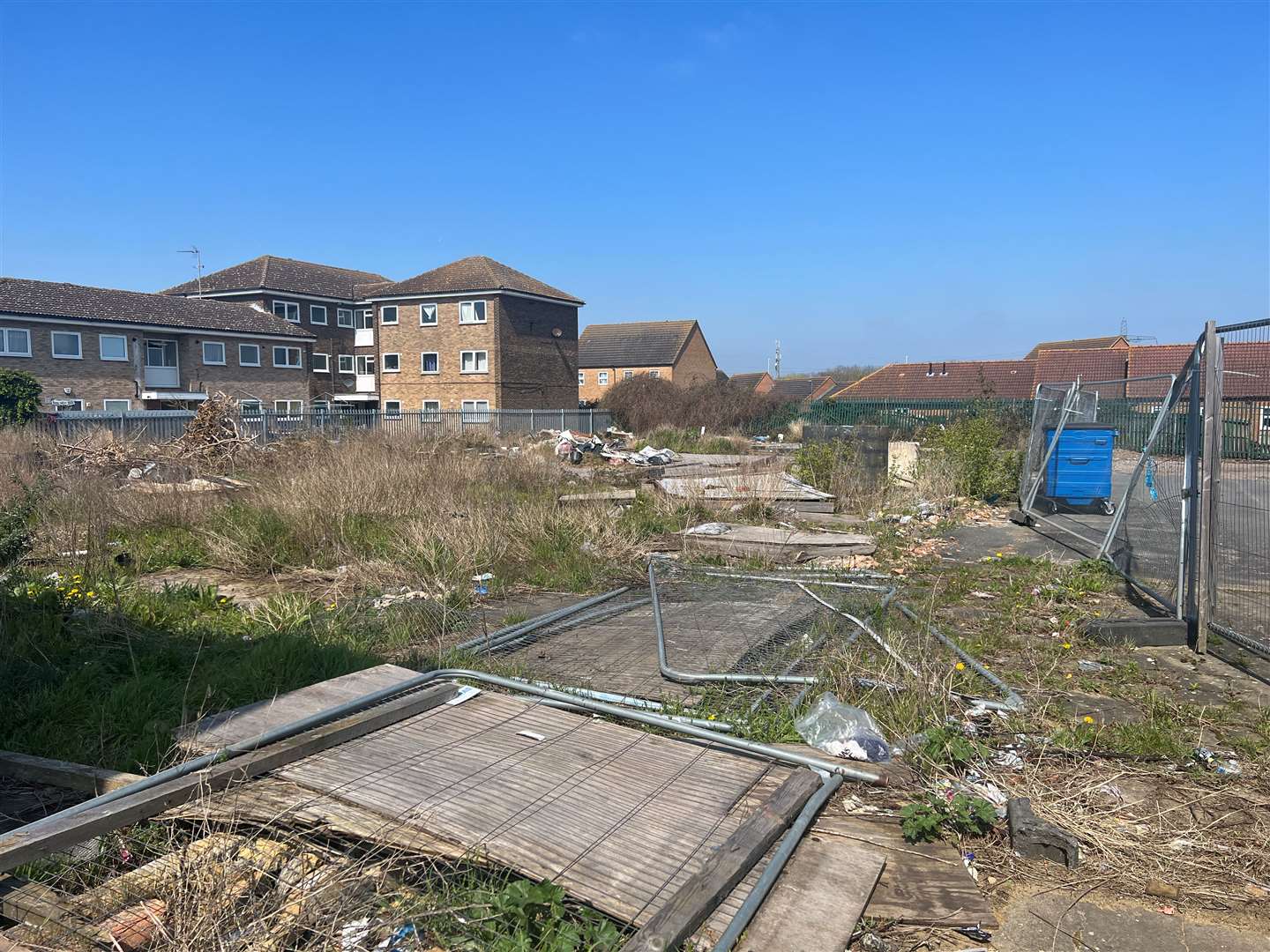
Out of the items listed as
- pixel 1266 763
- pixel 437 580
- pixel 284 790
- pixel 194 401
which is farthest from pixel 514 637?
pixel 194 401

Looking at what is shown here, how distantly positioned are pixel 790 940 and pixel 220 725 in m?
2.72

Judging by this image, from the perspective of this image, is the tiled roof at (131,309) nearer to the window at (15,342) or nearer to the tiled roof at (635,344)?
the window at (15,342)

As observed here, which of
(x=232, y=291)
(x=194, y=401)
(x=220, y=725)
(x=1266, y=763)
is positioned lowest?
(x=1266, y=763)

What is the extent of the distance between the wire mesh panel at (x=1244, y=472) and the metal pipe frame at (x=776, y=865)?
13.6ft

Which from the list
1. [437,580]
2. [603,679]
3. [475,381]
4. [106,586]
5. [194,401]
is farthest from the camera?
[475,381]

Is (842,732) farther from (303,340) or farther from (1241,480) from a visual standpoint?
(303,340)

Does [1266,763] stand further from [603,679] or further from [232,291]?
[232,291]

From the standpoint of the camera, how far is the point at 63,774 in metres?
3.51

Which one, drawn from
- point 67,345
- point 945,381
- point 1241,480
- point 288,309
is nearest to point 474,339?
point 288,309

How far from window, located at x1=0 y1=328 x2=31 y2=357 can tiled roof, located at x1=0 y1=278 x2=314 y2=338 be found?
805 millimetres

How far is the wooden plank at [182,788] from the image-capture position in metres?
2.67

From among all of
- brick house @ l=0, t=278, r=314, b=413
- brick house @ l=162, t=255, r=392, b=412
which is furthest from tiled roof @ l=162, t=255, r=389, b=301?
brick house @ l=0, t=278, r=314, b=413

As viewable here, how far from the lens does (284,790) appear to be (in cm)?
315

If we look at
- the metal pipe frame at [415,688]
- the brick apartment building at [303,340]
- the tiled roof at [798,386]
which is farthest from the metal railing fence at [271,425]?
the tiled roof at [798,386]
